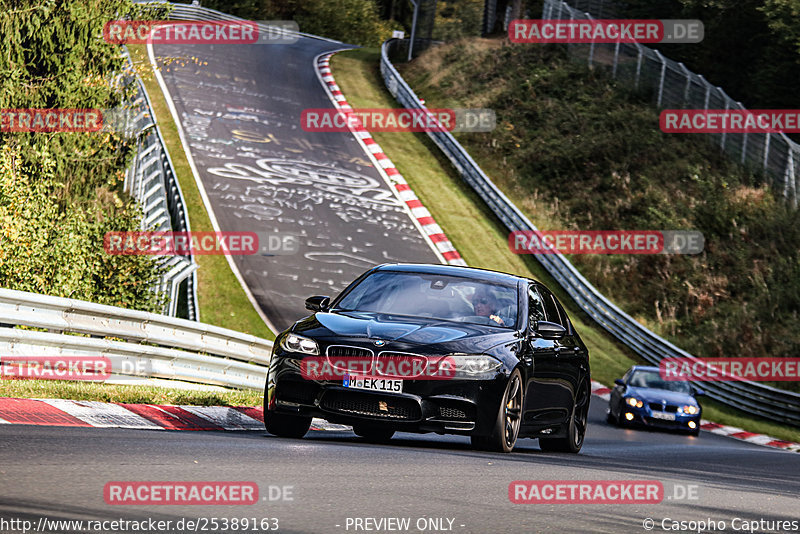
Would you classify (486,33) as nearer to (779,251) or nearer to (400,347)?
(779,251)

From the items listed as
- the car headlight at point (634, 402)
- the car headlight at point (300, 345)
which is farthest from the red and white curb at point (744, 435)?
the car headlight at point (300, 345)

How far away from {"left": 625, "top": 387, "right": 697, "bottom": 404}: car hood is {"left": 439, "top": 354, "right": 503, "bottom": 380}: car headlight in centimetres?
1130

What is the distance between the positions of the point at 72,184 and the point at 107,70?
2960 mm

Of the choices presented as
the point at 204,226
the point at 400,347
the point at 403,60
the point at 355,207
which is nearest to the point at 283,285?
the point at 204,226

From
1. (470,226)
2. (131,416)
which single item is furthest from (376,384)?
(470,226)

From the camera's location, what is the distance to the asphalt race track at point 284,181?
86.4 feet

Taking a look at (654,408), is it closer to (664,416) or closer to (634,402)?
(664,416)

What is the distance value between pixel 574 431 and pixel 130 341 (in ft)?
16.3

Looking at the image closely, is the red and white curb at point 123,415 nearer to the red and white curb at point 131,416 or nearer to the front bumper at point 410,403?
the red and white curb at point 131,416

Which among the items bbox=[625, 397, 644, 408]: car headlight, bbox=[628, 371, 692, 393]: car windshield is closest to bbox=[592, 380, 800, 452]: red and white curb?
bbox=[628, 371, 692, 393]: car windshield

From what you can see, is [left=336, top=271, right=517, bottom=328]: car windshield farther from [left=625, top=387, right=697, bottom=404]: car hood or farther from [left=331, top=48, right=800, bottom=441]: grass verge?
[left=331, top=48, right=800, bottom=441]: grass verge

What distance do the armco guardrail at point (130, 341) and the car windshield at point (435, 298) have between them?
9.96 ft

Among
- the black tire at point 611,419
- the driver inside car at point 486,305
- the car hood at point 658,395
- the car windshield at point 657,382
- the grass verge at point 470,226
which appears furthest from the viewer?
the grass verge at point 470,226

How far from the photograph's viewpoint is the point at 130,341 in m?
12.6
